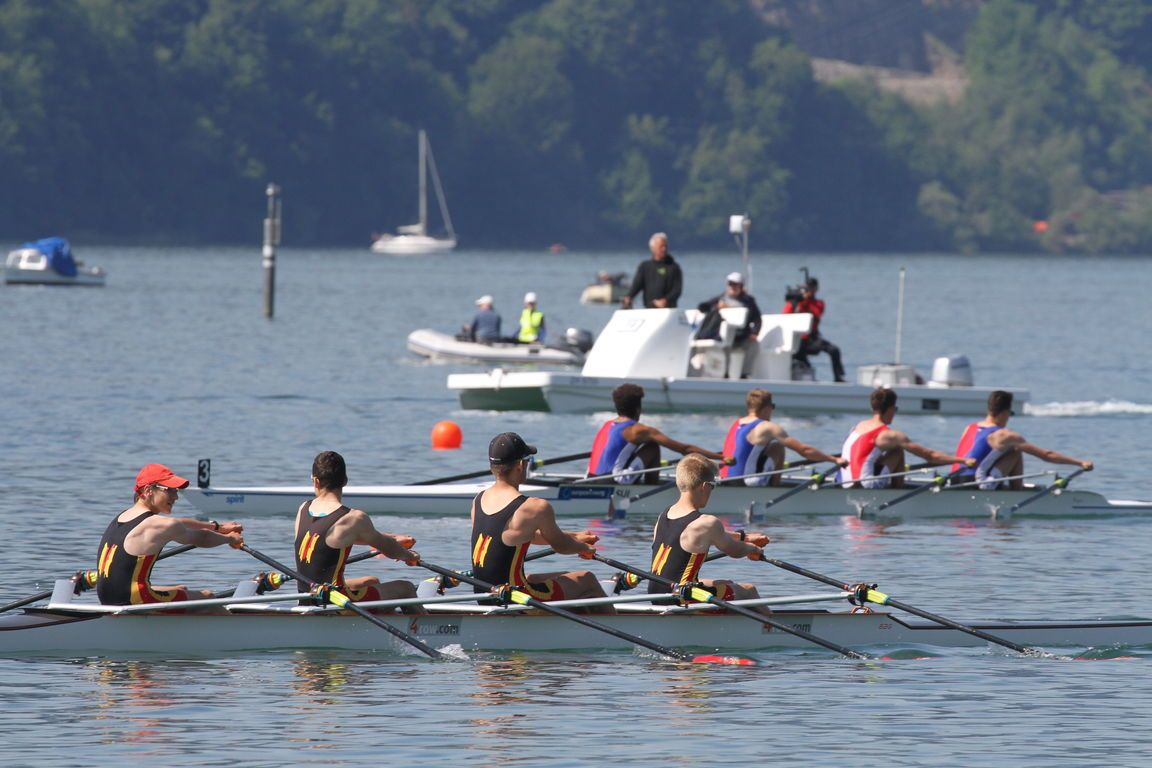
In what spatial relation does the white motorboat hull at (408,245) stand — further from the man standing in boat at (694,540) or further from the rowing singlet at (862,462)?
the man standing in boat at (694,540)

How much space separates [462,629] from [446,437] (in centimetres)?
1520

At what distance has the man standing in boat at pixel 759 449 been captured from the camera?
76.2 feet

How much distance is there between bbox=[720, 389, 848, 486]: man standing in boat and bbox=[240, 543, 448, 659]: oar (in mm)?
7909

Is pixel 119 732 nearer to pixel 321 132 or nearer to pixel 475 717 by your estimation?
pixel 475 717

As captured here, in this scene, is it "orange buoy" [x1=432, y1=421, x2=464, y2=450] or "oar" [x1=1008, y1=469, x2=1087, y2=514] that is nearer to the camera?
"oar" [x1=1008, y1=469, x2=1087, y2=514]

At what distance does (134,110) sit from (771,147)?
179 ft

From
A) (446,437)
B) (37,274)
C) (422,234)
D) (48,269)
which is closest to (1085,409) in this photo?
(446,437)

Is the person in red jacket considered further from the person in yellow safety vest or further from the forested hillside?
the forested hillside

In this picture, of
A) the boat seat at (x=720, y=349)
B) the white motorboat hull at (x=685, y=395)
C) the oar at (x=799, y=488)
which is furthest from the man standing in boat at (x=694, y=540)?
the boat seat at (x=720, y=349)

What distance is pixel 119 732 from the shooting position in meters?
13.8

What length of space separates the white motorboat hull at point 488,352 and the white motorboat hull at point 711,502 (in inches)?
741

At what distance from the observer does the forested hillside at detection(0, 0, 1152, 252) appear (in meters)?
140

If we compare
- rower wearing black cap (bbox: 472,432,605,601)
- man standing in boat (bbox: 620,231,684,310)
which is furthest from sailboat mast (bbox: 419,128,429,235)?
rower wearing black cap (bbox: 472,432,605,601)

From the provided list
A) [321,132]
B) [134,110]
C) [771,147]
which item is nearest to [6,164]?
[134,110]
